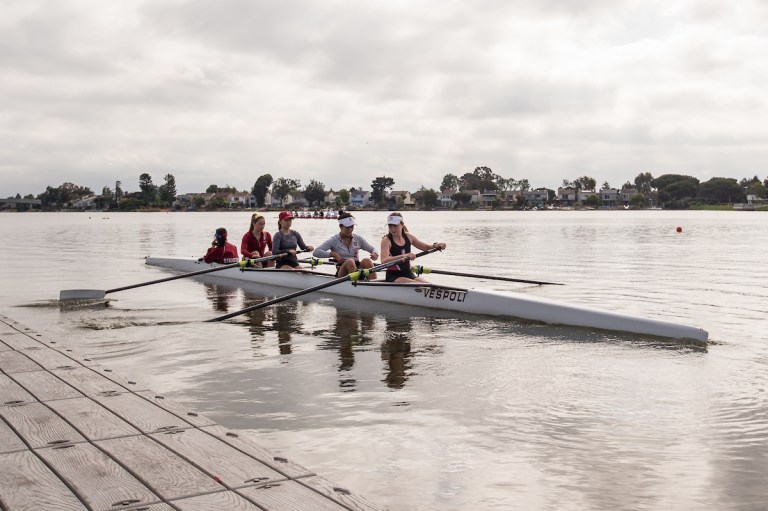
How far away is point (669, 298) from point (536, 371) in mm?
8631

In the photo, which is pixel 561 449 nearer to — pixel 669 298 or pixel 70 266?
pixel 669 298

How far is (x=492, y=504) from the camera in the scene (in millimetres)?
4926

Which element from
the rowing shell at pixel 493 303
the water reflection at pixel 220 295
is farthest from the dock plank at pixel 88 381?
the water reflection at pixel 220 295

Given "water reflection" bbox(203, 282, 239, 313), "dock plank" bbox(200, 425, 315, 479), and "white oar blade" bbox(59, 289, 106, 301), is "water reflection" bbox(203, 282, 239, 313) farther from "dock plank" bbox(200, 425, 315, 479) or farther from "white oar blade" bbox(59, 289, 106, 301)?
"dock plank" bbox(200, 425, 315, 479)

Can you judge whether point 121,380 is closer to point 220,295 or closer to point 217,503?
point 217,503

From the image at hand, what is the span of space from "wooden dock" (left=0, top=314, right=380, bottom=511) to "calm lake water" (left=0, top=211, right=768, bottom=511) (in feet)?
2.70

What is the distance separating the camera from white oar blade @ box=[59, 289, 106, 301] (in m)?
16.1

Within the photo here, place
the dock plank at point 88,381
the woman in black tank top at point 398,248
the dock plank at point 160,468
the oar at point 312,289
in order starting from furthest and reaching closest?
the woman in black tank top at point 398,248 < the oar at point 312,289 < the dock plank at point 88,381 < the dock plank at point 160,468

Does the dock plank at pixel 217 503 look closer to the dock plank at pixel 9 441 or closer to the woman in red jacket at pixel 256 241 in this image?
the dock plank at pixel 9 441

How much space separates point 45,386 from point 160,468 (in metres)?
2.89

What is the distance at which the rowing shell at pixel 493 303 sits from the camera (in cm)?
1056

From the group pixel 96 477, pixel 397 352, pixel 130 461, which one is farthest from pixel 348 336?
pixel 96 477

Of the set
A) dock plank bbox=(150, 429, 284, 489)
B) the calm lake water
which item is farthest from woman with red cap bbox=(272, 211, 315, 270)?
dock plank bbox=(150, 429, 284, 489)

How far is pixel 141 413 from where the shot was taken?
5.89 metres
